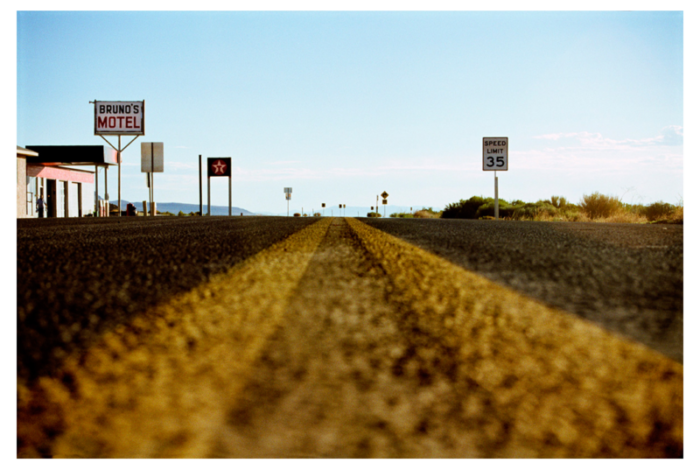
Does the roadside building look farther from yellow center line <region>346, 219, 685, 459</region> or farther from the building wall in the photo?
yellow center line <region>346, 219, 685, 459</region>

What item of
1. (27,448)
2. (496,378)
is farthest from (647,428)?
(27,448)

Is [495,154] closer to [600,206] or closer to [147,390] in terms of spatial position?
[600,206]

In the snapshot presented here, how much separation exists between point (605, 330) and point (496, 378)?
1.58ft

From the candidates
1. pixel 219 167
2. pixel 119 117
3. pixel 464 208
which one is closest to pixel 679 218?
pixel 464 208

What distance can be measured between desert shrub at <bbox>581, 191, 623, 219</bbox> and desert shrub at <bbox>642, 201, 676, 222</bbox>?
1204 millimetres

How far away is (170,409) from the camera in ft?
2.26

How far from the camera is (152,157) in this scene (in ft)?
173

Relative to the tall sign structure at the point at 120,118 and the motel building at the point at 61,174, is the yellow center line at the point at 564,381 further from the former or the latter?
the tall sign structure at the point at 120,118

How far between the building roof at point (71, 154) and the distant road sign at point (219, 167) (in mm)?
16844

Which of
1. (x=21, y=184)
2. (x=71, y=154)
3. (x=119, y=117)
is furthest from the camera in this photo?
(x=119, y=117)

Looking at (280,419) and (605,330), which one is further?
(605,330)

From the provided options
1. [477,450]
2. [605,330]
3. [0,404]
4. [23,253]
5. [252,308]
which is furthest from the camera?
[23,253]

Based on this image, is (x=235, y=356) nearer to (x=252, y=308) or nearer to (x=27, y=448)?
(x=27, y=448)

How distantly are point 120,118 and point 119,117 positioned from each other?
0.13 metres
